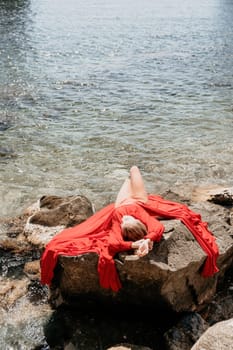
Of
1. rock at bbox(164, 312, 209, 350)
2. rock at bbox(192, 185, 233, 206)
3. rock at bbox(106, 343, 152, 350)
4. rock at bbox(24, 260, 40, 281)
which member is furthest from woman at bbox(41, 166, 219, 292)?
rock at bbox(192, 185, 233, 206)

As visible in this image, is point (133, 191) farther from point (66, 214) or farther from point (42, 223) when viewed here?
point (42, 223)

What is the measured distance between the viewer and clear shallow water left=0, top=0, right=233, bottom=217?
15.7 meters

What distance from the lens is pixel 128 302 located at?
353 inches

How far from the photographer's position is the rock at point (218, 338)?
628 cm

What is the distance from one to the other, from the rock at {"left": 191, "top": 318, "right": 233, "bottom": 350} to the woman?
7.35ft

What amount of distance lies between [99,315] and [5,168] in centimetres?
867

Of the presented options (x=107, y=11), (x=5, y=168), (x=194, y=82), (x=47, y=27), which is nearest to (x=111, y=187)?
(x=5, y=168)

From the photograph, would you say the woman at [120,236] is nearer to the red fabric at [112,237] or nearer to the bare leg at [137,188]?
the red fabric at [112,237]

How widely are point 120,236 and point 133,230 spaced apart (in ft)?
1.03

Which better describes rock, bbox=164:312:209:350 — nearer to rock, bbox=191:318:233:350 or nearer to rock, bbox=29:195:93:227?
rock, bbox=191:318:233:350

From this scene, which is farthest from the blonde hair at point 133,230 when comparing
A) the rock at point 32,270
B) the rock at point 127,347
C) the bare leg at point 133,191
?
the rock at point 32,270

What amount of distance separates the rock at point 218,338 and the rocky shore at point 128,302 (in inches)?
49.4

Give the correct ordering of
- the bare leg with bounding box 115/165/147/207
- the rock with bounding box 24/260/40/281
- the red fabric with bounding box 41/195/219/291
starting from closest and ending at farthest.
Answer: the red fabric with bounding box 41/195/219/291 < the rock with bounding box 24/260/40/281 < the bare leg with bounding box 115/165/147/207

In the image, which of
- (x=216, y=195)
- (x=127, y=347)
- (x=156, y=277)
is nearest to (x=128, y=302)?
(x=156, y=277)
